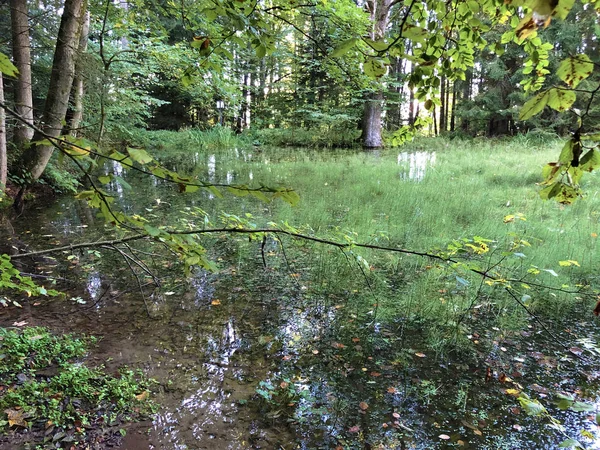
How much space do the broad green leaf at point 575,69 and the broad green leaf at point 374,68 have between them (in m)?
0.48

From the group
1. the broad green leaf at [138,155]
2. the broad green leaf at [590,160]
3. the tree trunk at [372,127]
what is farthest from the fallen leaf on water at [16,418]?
the tree trunk at [372,127]

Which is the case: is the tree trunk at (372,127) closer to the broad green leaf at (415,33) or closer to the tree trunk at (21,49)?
the tree trunk at (21,49)

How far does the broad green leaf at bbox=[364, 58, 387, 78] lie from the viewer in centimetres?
114

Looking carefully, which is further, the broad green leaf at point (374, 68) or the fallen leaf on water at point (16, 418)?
the fallen leaf on water at point (16, 418)

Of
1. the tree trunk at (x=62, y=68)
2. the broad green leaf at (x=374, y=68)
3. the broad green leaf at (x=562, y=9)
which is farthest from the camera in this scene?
the tree trunk at (x=62, y=68)

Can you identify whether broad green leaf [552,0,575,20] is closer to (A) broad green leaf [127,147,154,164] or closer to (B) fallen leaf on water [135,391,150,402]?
(A) broad green leaf [127,147,154,164]

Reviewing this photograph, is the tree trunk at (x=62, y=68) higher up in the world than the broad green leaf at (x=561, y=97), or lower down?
higher up

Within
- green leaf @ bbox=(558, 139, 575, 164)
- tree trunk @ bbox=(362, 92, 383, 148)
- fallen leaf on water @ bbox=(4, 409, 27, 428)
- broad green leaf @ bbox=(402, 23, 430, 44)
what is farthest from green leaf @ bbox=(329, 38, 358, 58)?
tree trunk @ bbox=(362, 92, 383, 148)

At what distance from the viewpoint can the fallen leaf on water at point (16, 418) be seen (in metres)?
2.21

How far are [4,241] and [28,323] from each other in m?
2.59

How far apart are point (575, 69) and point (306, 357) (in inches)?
109

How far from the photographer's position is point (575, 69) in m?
0.79

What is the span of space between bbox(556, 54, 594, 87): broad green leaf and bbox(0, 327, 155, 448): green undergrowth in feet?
9.25

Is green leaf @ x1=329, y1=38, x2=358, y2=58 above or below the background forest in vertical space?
above
